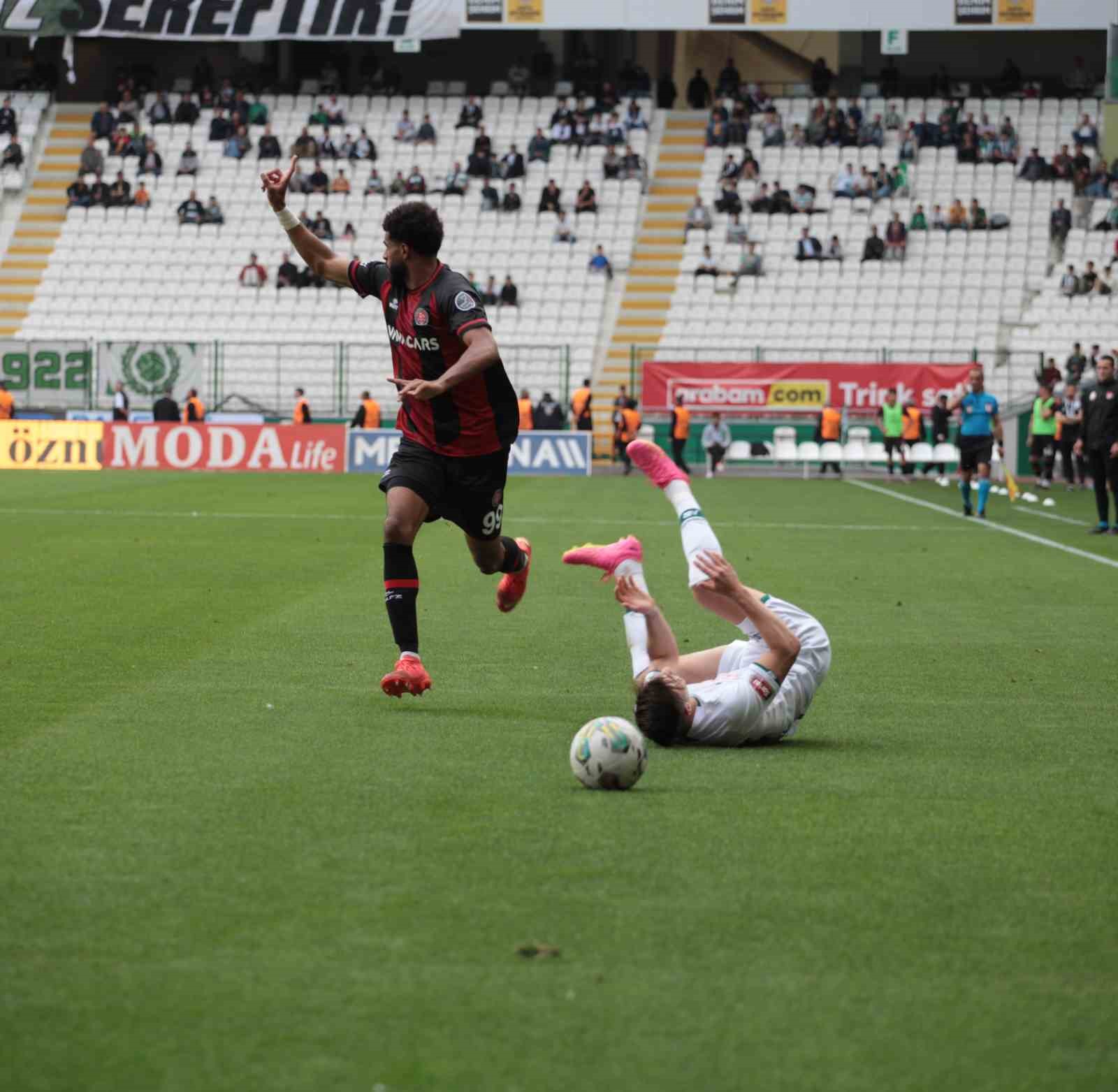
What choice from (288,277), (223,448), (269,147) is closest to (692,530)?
(223,448)

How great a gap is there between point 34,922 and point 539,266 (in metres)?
42.5

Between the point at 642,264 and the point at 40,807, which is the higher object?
the point at 642,264

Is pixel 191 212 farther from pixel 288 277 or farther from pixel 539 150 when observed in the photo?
pixel 539 150

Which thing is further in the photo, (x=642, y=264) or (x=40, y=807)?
(x=642, y=264)

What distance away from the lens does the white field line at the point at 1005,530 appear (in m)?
16.9

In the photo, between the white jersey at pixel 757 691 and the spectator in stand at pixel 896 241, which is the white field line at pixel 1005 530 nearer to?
the white jersey at pixel 757 691

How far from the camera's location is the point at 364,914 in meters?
4.20

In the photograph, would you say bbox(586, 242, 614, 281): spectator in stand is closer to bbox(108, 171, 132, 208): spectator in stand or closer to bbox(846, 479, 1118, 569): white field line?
bbox(108, 171, 132, 208): spectator in stand

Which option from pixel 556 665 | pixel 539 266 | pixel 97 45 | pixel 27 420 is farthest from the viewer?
pixel 97 45

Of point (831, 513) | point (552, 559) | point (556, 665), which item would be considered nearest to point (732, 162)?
point (831, 513)

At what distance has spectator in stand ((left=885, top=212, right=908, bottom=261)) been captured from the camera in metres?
44.8

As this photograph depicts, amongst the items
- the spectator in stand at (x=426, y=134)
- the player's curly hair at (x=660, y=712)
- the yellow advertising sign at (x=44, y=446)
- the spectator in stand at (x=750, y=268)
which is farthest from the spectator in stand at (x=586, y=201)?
the player's curly hair at (x=660, y=712)

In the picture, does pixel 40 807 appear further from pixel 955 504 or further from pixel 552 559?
pixel 955 504

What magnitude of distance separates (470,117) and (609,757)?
45632 mm
